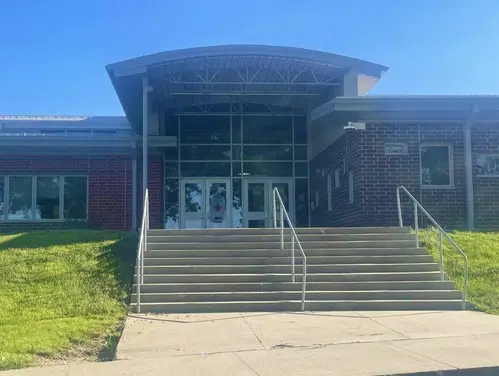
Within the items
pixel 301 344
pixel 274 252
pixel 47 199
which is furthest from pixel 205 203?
pixel 301 344

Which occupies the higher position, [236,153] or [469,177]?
[236,153]

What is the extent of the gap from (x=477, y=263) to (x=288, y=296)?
401 centimetres

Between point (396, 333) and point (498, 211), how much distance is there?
30.8 feet

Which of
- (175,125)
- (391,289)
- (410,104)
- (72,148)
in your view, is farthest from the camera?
(175,125)

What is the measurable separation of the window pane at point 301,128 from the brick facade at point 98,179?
5988 mm

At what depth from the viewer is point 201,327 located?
28.0 feet

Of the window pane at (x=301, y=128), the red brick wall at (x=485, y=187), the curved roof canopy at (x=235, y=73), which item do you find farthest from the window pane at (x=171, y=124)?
the red brick wall at (x=485, y=187)

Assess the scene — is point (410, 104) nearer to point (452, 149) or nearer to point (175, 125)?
point (452, 149)

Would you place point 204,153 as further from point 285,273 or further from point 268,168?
point 285,273

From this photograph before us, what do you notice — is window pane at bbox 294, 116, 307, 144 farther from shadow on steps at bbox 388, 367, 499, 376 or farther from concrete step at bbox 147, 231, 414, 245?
shadow on steps at bbox 388, 367, 499, 376

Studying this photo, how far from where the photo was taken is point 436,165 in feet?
53.1

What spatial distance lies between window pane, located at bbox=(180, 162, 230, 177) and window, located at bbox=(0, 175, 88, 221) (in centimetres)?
368

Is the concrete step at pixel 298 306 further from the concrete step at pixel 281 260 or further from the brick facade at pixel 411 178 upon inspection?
the brick facade at pixel 411 178

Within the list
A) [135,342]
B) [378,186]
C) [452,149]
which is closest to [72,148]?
[378,186]
